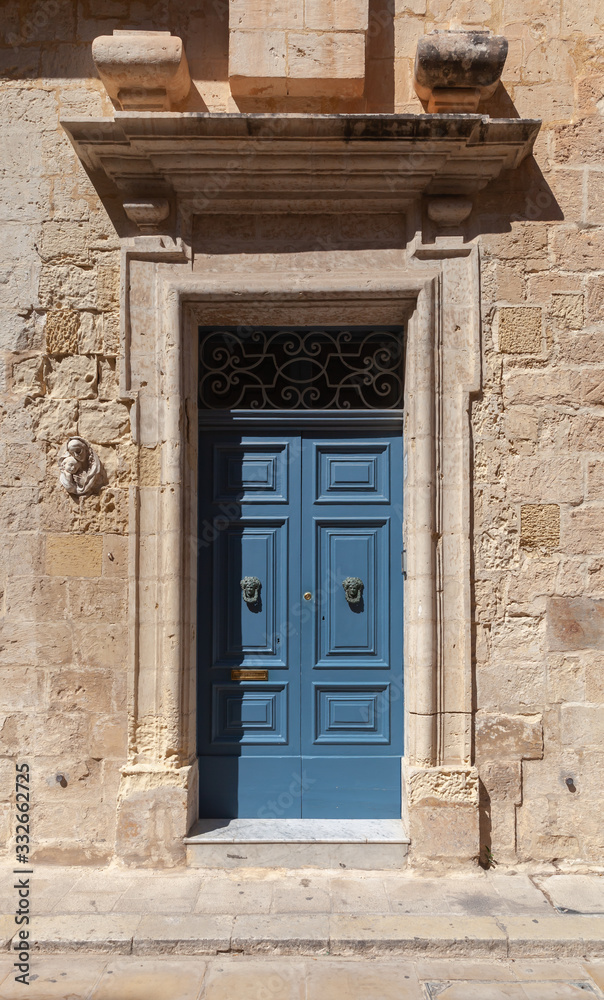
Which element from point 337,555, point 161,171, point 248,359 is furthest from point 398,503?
point 161,171

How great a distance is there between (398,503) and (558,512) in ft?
2.86

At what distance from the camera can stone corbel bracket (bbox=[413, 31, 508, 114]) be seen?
362cm

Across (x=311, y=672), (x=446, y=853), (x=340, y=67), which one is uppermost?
(x=340, y=67)

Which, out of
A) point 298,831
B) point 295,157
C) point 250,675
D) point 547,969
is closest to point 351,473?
point 250,675

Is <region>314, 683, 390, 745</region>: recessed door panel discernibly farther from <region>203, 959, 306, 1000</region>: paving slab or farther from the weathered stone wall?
<region>203, 959, 306, 1000</region>: paving slab

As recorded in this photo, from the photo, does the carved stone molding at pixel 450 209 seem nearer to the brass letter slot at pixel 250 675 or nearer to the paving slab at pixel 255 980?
the brass letter slot at pixel 250 675

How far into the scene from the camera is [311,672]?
4.04 m

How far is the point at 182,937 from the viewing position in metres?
3.10

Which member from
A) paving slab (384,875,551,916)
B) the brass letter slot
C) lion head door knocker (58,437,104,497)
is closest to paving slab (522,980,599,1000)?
paving slab (384,875,551,916)

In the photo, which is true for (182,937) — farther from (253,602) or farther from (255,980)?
(253,602)

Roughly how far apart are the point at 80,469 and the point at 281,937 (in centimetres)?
248

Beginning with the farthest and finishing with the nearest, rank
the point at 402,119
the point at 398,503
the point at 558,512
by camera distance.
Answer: the point at 398,503
the point at 558,512
the point at 402,119

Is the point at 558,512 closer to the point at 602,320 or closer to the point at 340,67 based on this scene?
the point at 602,320

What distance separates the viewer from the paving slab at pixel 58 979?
2820 mm
